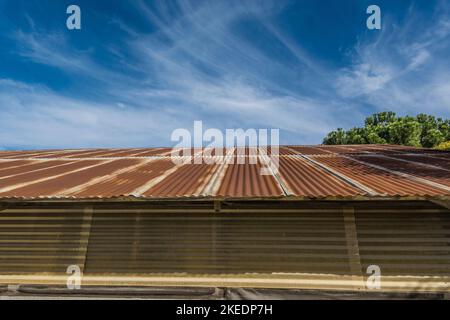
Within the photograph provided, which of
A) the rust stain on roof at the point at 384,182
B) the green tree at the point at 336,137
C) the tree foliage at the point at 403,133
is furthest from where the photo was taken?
the green tree at the point at 336,137

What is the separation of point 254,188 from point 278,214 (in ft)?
3.96

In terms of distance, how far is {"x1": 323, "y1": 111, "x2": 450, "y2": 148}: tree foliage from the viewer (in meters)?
30.8

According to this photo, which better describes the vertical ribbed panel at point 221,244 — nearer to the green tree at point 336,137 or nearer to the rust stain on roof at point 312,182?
the rust stain on roof at point 312,182

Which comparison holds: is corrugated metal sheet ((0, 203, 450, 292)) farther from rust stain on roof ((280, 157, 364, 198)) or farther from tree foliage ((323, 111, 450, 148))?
tree foliage ((323, 111, 450, 148))

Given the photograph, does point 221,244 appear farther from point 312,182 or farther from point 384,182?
point 384,182

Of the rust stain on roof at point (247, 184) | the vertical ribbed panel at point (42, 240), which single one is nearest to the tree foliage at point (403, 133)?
the rust stain on roof at point (247, 184)

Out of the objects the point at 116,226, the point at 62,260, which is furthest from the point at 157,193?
the point at 62,260

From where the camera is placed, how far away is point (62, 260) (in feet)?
17.9

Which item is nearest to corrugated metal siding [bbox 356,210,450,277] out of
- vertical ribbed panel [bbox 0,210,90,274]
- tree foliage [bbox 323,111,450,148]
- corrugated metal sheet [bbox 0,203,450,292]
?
corrugated metal sheet [bbox 0,203,450,292]

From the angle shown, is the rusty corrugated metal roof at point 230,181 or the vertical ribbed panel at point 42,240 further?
the vertical ribbed panel at point 42,240

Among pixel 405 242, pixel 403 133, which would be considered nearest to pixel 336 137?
pixel 403 133

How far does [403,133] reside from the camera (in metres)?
31.1

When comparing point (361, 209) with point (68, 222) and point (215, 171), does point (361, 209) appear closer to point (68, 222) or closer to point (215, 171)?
point (215, 171)

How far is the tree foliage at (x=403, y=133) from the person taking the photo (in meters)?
30.8
